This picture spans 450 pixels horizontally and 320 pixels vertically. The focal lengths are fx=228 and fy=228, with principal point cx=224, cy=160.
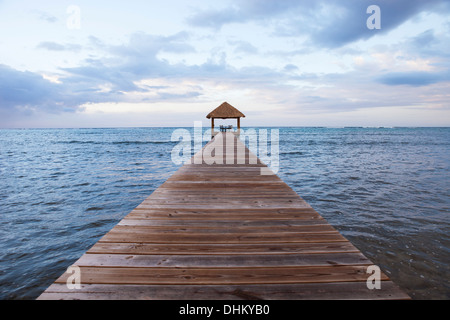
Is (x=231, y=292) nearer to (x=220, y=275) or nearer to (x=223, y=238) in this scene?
(x=220, y=275)

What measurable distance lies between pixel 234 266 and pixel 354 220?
4805 millimetres

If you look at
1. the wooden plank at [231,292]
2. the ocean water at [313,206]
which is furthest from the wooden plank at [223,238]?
the ocean water at [313,206]

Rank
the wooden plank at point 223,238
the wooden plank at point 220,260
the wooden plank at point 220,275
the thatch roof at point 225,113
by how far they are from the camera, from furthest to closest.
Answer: the thatch roof at point 225,113 < the wooden plank at point 223,238 < the wooden plank at point 220,260 < the wooden plank at point 220,275

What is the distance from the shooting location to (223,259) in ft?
6.29

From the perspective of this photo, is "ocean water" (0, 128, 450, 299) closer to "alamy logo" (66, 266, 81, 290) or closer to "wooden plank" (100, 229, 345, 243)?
"wooden plank" (100, 229, 345, 243)

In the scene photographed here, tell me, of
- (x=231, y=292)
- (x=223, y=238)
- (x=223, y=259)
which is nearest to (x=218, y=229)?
(x=223, y=238)

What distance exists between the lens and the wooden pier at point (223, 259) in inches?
60.1

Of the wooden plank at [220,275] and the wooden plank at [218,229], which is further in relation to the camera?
the wooden plank at [218,229]

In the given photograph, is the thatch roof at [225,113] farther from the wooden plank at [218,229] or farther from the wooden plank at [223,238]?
the wooden plank at [223,238]

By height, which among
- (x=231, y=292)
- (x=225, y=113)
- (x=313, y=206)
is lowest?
(x=313, y=206)

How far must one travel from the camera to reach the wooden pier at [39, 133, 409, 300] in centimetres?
153

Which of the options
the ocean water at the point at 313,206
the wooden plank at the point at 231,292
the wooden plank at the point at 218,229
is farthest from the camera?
the ocean water at the point at 313,206

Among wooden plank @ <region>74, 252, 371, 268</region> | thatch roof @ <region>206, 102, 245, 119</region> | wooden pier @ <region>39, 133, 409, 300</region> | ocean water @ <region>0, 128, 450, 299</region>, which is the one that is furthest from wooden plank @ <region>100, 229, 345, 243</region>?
thatch roof @ <region>206, 102, 245, 119</region>
